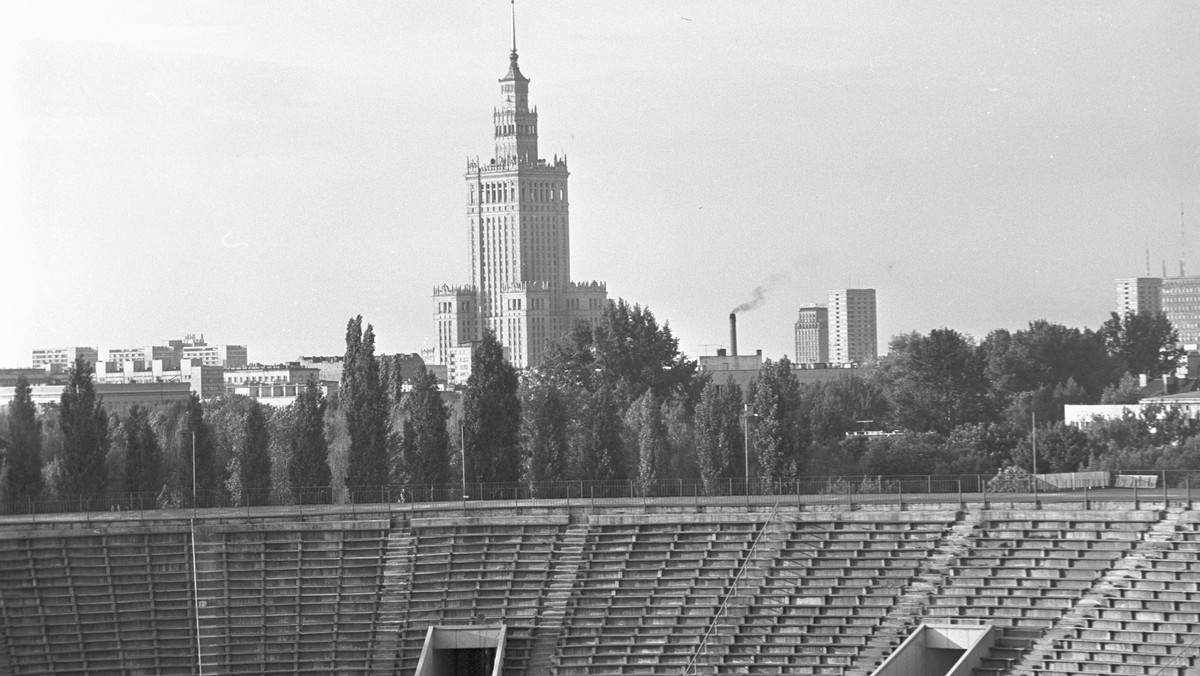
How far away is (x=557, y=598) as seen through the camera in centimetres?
4453

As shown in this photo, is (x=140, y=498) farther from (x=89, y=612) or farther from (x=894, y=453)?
(x=894, y=453)

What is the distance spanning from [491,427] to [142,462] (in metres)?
9.82

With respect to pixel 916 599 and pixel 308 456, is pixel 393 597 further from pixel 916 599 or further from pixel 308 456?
pixel 308 456

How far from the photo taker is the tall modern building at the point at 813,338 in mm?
189613

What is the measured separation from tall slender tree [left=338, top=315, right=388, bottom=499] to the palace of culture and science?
118963 millimetres

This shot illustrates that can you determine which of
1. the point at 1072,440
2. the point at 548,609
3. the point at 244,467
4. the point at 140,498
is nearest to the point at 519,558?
the point at 548,609

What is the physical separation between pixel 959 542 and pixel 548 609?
27.2 ft

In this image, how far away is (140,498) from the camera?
5691cm

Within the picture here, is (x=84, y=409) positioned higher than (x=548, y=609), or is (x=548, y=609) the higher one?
(x=84, y=409)

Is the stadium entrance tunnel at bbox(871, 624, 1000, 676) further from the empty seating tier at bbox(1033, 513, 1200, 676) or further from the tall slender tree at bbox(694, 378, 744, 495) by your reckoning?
the tall slender tree at bbox(694, 378, 744, 495)

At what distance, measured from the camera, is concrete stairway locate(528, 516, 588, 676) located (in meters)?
43.4

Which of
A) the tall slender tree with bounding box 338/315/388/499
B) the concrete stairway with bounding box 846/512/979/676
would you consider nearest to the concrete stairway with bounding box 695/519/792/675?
the concrete stairway with bounding box 846/512/979/676

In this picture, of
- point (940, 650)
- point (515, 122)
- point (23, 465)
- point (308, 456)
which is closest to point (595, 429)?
point (308, 456)

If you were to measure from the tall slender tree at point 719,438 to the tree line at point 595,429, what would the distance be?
7cm
